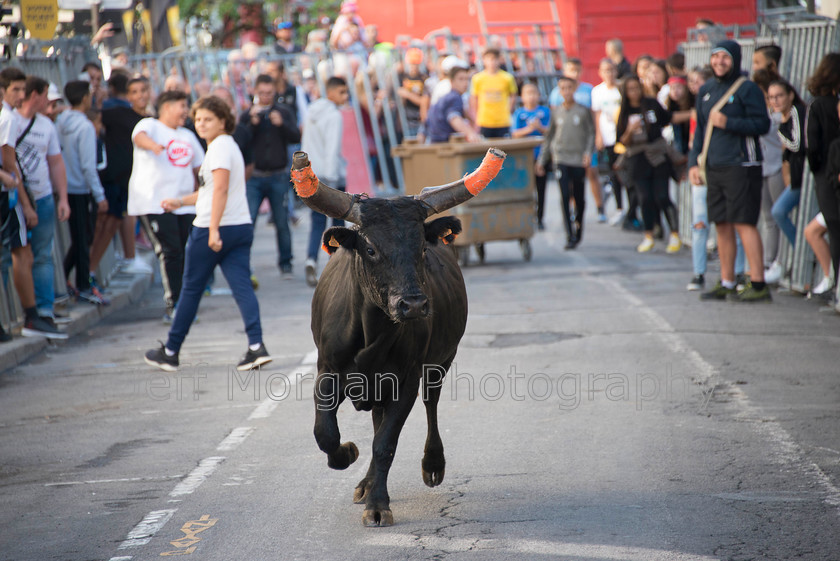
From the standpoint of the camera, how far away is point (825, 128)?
1012 centimetres

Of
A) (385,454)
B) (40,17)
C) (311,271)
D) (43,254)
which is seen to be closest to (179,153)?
(43,254)

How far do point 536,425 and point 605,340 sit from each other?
2.81 m

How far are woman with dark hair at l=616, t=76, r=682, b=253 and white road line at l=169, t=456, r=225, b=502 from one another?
974 centimetres

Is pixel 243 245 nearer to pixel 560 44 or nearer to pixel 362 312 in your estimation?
pixel 362 312

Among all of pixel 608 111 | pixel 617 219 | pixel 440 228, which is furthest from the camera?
pixel 617 219

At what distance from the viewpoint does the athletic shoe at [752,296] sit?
11320 mm

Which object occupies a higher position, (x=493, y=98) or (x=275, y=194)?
(x=493, y=98)

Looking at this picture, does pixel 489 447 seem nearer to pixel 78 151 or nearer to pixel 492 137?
pixel 78 151

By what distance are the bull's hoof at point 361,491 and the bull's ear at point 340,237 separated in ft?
4.04

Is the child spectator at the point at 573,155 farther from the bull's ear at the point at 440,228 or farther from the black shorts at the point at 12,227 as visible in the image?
the bull's ear at the point at 440,228

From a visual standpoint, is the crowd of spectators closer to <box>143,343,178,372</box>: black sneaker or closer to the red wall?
<box>143,343,178,372</box>: black sneaker

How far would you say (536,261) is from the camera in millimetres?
14922

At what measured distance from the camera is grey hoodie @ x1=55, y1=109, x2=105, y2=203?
11688 millimetres

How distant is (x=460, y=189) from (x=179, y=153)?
5.70m
